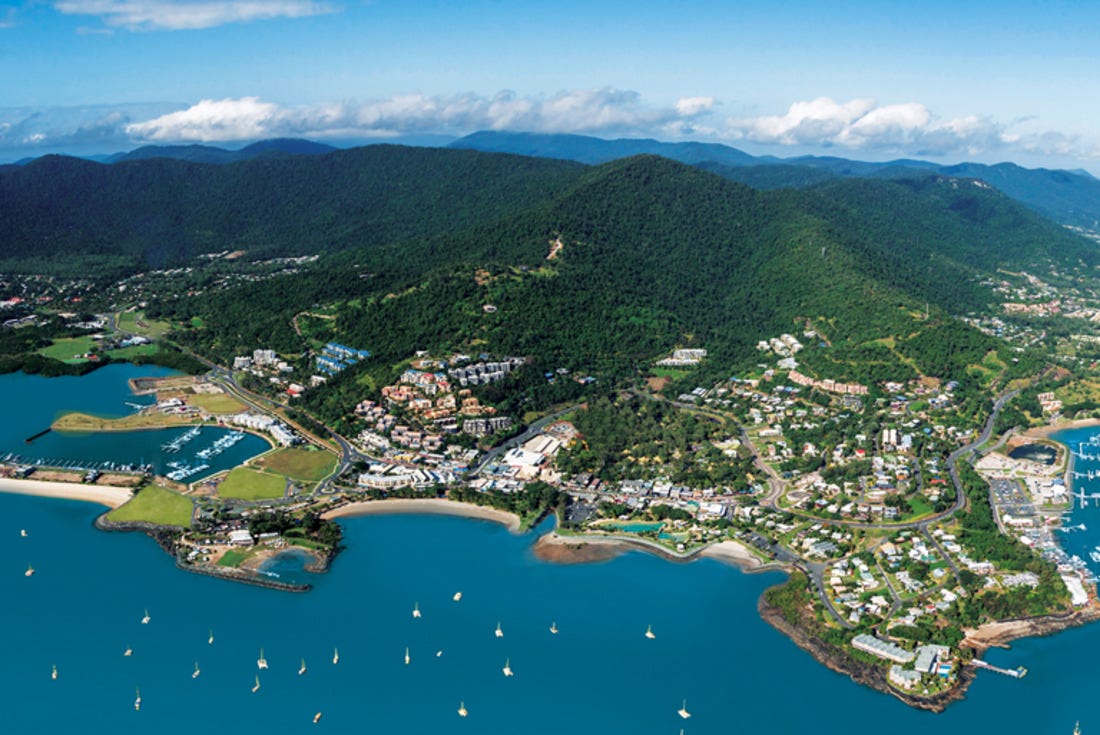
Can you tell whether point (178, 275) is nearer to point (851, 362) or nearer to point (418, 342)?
point (418, 342)

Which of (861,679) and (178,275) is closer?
(861,679)

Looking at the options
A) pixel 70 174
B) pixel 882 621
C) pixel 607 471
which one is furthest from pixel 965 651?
pixel 70 174

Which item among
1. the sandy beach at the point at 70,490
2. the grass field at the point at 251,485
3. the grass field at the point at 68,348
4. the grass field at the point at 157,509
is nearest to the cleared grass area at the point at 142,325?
the grass field at the point at 68,348

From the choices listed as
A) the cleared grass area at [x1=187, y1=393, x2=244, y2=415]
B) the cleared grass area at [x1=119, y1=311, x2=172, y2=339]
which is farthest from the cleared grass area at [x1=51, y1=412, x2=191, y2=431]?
the cleared grass area at [x1=119, y1=311, x2=172, y2=339]

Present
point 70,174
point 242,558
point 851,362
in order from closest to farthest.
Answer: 1. point 242,558
2. point 851,362
3. point 70,174

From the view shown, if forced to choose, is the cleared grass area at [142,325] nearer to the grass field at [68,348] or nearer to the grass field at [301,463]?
the grass field at [68,348]

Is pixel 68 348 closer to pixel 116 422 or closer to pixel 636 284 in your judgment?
pixel 116 422
